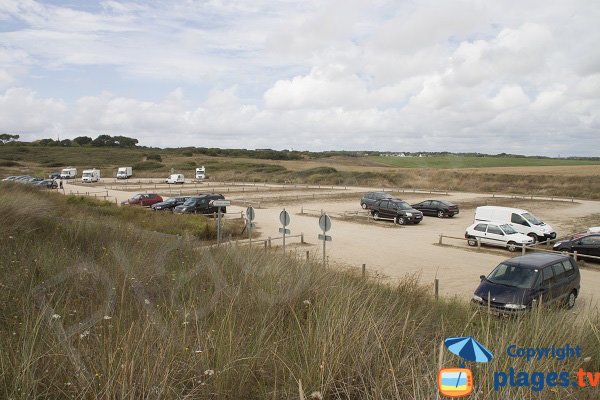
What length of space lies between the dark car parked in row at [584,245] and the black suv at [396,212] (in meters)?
10.9

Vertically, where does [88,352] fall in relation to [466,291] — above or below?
above

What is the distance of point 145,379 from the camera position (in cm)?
296

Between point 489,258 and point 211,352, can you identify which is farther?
point 489,258

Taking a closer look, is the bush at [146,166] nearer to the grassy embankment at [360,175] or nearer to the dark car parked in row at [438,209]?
the grassy embankment at [360,175]

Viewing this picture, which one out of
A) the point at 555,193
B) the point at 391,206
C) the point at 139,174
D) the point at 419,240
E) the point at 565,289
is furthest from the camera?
the point at 139,174

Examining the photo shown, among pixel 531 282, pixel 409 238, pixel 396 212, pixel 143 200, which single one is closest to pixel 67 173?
pixel 143 200

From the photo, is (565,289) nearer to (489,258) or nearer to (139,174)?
(489,258)

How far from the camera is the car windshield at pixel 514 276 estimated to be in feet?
37.8

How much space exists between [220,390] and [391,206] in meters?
29.8

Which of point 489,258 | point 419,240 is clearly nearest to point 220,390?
point 489,258

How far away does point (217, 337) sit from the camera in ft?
12.0

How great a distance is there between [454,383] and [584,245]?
21.4 metres
